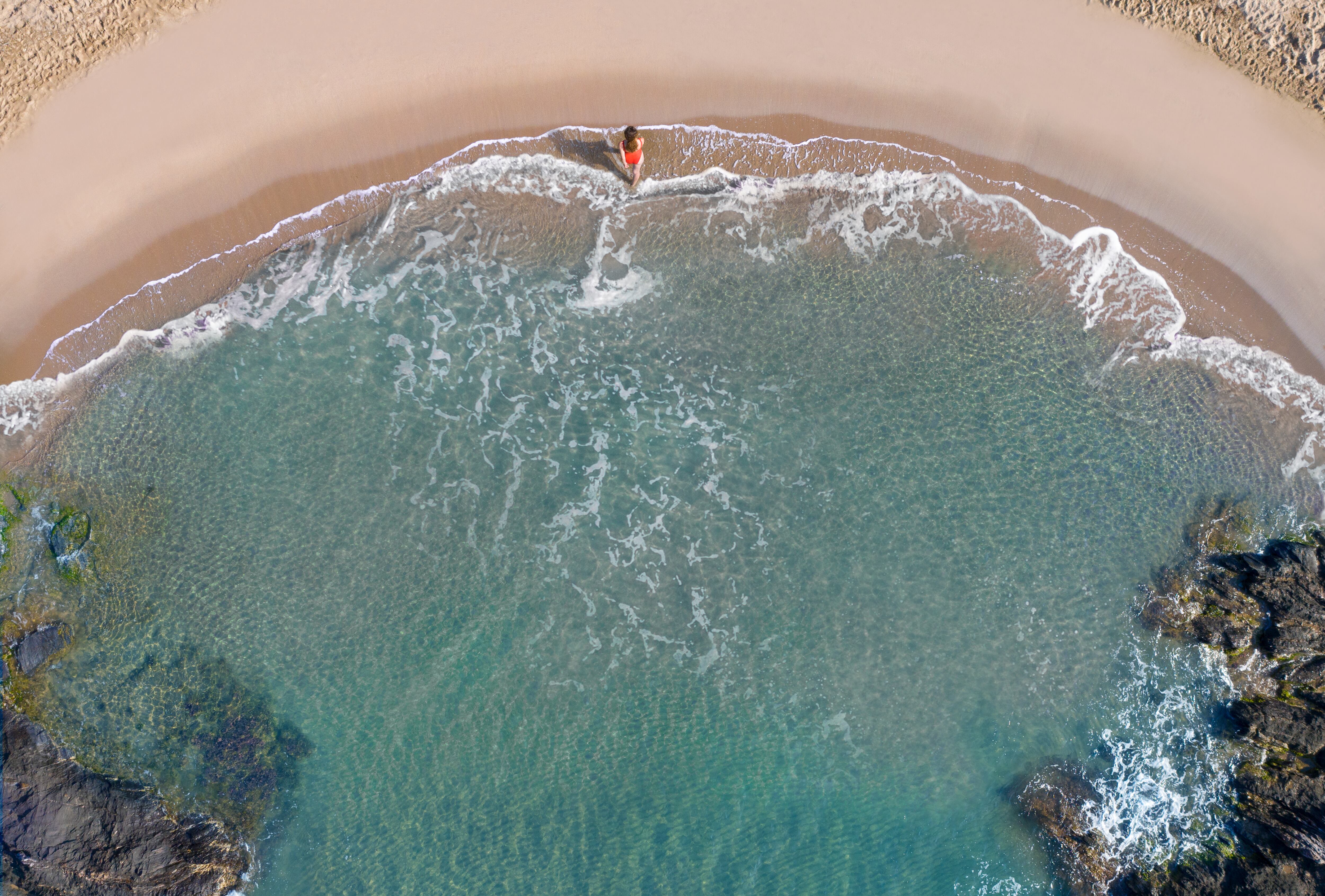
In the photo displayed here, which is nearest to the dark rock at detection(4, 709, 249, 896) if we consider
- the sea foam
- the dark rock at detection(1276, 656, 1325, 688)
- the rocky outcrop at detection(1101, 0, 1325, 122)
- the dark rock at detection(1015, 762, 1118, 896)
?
the sea foam

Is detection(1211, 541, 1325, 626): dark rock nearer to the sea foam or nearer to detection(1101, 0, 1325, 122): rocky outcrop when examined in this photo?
the sea foam

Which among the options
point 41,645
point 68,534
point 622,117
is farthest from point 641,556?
point 41,645

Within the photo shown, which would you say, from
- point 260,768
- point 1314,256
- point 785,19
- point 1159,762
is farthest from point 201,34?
point 1159,762

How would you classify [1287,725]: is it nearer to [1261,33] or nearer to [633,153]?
[1261,33]

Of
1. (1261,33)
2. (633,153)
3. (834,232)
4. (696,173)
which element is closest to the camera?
(633,153)

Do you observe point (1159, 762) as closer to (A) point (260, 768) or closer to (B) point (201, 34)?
(A) point (260, 768)

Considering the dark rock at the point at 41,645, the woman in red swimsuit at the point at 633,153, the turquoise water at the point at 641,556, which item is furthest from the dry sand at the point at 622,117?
the dark rock at the point at 41,645

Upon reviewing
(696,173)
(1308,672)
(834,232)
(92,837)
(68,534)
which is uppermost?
(696,173)

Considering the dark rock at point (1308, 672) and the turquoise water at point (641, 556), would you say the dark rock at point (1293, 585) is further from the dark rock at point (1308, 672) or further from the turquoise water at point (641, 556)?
the turquoise water at point (641, 556)
